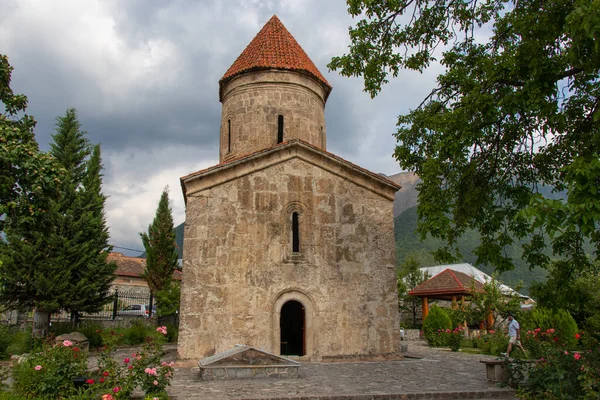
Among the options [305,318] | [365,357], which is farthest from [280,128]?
[365,357]

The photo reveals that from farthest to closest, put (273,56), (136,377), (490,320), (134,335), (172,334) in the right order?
(490,320)
(172,334)
(134,335)
(273,56)
(136,377)

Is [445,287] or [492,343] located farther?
[445,287]

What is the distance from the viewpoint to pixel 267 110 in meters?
13.8

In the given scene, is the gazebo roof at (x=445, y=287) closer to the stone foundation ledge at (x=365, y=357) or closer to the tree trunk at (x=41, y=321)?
the stone foundation ledge at (x=365, y=357)

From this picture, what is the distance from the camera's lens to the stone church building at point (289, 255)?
33.6 feet

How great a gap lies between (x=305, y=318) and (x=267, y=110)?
21.3 feet

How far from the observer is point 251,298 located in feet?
34.0

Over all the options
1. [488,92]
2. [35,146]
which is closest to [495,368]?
[488,92]

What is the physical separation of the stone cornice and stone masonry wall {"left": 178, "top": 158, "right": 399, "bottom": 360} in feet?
0.44

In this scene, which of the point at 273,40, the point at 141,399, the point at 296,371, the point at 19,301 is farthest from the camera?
the point at 273,40

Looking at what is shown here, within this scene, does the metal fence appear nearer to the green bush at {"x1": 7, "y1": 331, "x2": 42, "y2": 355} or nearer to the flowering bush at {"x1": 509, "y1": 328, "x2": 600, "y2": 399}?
the green bush at {"x1": 7, "y1": 331, "x2": 42, "y2": 355}

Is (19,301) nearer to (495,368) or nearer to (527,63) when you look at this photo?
(495,368)

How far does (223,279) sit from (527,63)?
748 cm

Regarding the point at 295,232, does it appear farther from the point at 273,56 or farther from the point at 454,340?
the point at 454,340
